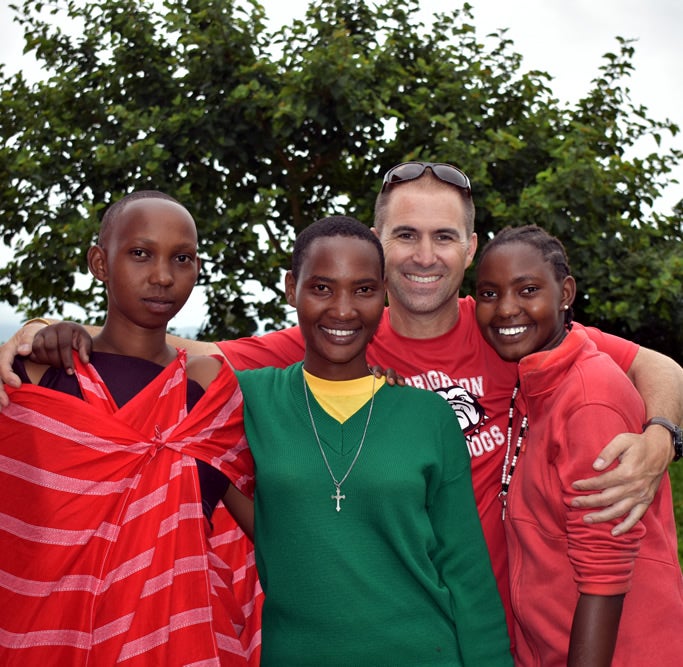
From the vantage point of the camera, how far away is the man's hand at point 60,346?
8.09ft

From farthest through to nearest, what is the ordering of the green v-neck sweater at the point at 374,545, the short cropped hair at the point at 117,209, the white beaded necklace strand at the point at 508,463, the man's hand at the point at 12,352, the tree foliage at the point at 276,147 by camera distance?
the tree foliage at the point at 276,147 → the white beaded necklace strand at the point at 508,463 → the short cropped hair at the point at 117,209 → the man's hand at the point at 12,352 → the green v-neck sweater at the point at 374,545

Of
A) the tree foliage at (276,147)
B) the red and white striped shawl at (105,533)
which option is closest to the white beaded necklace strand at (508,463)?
the red and white striped shawl at (105,533)

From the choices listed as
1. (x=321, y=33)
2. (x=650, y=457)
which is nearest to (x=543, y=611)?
(x=650, y=457)

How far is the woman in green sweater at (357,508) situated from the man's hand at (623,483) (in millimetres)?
387

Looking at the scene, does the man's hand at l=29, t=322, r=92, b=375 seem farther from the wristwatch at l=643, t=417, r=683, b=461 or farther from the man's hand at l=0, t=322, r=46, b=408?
the wristwatch at l=643, t=417, r=683, b=461

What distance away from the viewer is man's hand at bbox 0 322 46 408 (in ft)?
7.95

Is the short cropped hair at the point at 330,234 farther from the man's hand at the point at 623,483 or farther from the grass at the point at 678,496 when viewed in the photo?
the grass at the point at 678,496

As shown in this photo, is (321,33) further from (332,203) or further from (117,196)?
(117,196)

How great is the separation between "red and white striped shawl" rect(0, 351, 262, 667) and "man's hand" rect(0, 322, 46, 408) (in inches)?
1.2

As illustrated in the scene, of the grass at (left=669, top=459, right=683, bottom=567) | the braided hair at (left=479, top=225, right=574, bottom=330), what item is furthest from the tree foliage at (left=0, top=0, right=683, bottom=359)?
the braided hair at (left=479, top=225, right=574, bottom=330)

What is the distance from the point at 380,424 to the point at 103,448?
84 cm

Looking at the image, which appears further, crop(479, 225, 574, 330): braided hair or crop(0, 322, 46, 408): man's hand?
crop(479, 225, 574, 330): braided hair

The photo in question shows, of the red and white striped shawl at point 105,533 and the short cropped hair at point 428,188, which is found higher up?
the short cropped hair at point 428,188

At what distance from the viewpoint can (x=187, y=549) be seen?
2.43 metres
